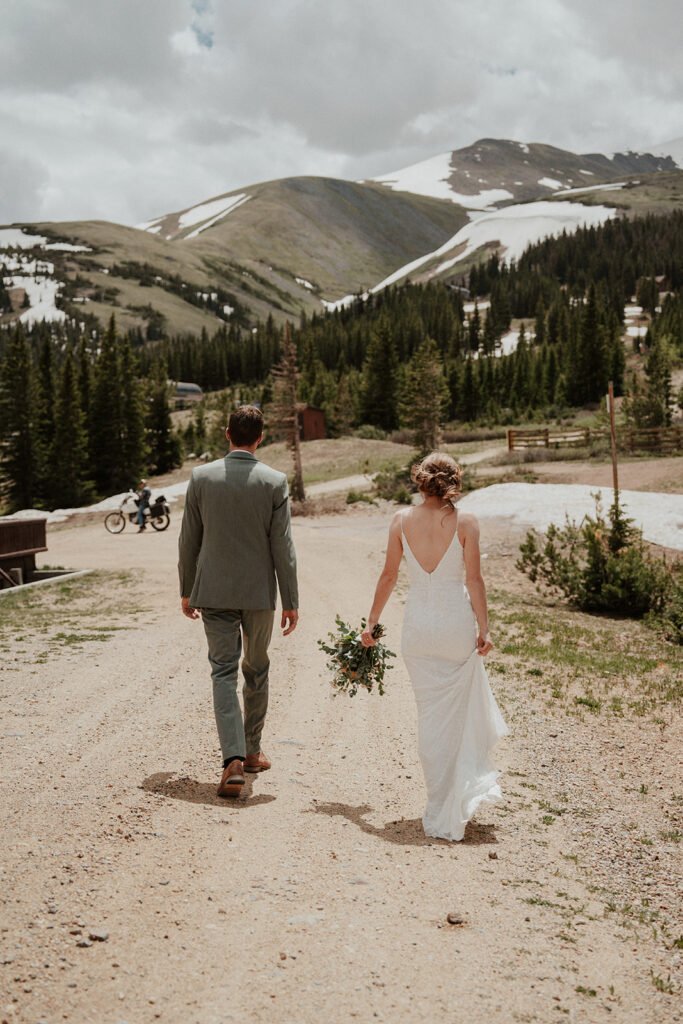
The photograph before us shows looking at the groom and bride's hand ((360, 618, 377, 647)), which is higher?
the groom

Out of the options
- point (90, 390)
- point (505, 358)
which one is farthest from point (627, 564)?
point (505, 358)

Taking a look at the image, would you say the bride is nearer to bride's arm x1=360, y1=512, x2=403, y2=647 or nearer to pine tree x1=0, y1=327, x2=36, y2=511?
bride's arm x1=360, y1=512, x2=403, y2=647

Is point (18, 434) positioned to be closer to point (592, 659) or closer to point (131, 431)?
point (131, 431)

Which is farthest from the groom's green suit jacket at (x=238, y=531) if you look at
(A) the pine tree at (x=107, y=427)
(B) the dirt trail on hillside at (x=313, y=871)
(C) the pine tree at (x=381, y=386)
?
(C) the pine tree at (x=381, y=386)

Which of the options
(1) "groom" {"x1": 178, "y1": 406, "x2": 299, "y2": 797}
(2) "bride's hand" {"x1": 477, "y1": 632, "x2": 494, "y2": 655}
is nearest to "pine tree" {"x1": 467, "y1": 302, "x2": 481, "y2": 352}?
(1) "groom" {"x1": 178, "y1": 406, "x2": 299, "y2": 797}

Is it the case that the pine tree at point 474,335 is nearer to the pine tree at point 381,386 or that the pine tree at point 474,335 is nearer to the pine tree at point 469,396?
the pine tree at point 469,396

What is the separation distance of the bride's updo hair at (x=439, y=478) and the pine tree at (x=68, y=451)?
56.0 m

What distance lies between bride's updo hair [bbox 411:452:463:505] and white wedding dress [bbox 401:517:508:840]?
0.30 metres

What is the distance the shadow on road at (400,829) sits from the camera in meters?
4.83

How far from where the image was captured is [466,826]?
17.1 ft

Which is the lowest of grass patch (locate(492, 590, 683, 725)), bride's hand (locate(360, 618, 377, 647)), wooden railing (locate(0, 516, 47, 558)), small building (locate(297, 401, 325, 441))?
grass patch (locate(492, 590, 683, 725))

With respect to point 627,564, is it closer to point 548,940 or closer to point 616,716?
point 616,716

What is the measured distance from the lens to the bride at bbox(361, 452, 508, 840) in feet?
16.0

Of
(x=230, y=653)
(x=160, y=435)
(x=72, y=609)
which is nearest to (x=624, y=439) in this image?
(x=160, y=435)
